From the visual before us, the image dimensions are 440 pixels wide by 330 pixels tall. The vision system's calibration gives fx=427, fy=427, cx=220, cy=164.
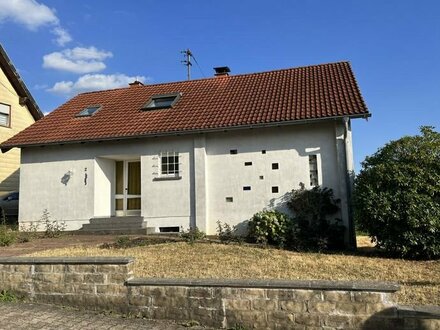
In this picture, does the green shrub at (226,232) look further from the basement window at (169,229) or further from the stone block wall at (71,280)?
the stone block wall at (71,280)

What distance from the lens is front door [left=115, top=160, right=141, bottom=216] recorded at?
1578 cm

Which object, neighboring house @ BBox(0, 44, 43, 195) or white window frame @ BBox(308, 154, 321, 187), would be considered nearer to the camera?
white window frame @ BBox(308, 154, 321, 187)

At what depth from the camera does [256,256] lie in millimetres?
9883

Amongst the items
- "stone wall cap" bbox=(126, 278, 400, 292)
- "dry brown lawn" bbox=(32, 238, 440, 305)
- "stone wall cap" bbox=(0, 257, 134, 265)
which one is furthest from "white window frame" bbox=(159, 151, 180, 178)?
"stone wall cap" bbox=(126, 278, 400, 292)

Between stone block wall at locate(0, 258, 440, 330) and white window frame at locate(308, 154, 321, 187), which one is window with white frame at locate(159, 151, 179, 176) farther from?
stone block wall at locate(0, 258, 440, 330)

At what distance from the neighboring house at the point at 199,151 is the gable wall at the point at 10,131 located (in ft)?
20.4

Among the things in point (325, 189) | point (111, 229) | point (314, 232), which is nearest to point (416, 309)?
point (314, 232)

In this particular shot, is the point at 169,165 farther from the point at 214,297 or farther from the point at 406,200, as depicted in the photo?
the point at 214,297

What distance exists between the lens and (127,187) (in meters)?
16.0

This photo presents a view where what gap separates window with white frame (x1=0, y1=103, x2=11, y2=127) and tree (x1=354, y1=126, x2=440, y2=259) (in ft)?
63.5

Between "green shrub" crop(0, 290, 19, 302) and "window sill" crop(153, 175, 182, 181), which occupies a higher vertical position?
"window sill" crop(153, 175, 182, 181)

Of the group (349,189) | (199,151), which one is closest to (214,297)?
(349,189)

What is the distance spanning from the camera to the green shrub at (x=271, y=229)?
11.9 m

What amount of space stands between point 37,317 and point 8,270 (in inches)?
56.9
